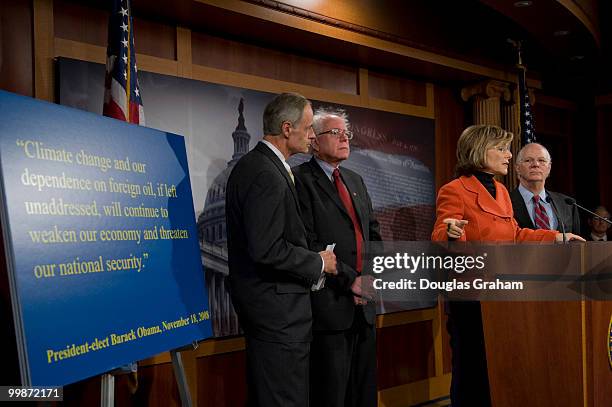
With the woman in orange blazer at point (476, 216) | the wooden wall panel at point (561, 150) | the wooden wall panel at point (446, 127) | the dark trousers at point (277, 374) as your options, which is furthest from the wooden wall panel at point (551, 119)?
the dark trousers at point (277, 374)

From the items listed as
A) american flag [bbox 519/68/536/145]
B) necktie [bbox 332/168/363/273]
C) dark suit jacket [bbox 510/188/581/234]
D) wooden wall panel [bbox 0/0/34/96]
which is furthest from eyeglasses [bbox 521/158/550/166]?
wooden wall panel [bbox 0/0/34/96]

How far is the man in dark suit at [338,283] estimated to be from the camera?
2727 mm

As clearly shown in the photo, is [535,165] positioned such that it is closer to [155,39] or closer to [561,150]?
[155,39]

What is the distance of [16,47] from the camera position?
2.71 meters

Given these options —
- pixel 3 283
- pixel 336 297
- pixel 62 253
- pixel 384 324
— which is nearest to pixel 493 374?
pixel 336 297

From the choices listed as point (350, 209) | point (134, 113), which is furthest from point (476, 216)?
point (134, 113)

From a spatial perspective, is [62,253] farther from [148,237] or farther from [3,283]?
[3,283]

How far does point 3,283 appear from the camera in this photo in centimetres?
238

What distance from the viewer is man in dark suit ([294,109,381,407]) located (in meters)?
2.73

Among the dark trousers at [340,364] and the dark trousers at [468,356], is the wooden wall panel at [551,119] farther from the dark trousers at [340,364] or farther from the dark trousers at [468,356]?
the dark trousers at [340,364]

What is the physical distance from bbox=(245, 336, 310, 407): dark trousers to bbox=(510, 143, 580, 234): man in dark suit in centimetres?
158

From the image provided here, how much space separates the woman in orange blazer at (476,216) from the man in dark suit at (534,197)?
0.48 m

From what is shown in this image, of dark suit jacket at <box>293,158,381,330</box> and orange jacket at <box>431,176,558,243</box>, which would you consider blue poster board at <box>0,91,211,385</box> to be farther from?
orange jacket at <box>431,176,558,243</box>

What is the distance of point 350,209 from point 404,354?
1.92 meters
